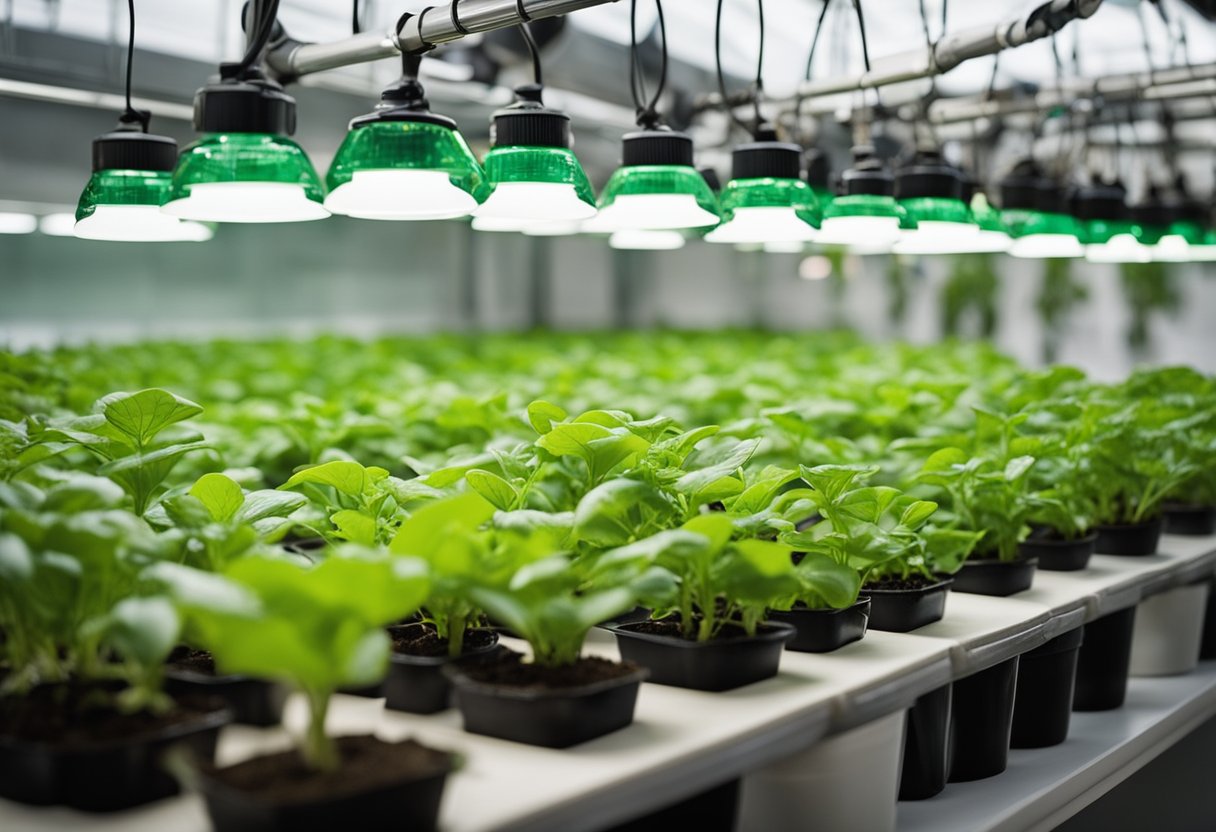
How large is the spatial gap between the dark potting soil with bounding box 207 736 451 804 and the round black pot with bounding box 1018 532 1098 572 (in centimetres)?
167

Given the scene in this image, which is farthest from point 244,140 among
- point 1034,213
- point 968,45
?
point 1034,213

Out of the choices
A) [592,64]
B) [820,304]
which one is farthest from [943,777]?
[820,304]

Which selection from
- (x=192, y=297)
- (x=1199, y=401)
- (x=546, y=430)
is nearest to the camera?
(x=546, y=430)

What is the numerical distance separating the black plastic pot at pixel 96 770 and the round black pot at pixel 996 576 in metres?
1.50

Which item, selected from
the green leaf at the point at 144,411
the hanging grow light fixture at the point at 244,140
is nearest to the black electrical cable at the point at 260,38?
the hanging grow light fixture at the point at 244,140

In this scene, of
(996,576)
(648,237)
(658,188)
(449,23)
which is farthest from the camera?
(648,237)

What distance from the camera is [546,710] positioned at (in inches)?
50.3

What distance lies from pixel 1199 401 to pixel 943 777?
1.77m

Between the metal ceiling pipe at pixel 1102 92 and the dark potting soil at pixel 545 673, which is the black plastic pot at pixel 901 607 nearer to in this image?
the dark potting soil at pixel 545 673

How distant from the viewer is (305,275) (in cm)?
828

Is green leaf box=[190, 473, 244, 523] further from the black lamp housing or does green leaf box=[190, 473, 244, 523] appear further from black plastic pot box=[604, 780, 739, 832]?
the black lamp housing

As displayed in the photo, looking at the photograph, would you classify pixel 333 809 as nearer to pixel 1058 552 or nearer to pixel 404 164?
pixel 404 164

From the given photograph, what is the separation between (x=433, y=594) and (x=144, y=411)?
58 cm

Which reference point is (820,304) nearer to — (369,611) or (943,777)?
(943,777)
